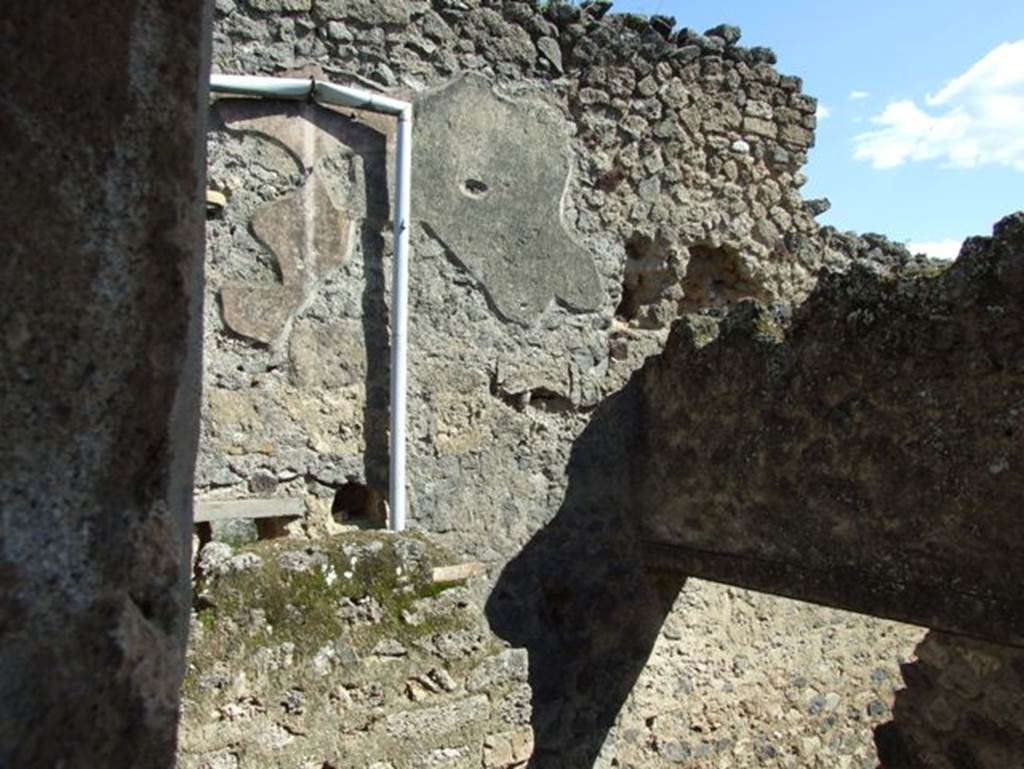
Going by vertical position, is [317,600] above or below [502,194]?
below

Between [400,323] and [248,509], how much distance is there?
101 cm

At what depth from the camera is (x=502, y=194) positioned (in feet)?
15.0

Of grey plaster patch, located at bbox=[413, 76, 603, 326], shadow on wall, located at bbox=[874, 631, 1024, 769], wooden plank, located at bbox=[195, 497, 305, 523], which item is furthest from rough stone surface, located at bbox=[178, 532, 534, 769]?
shadow on wall, located at bbox=[874, 631, 1024, 769]

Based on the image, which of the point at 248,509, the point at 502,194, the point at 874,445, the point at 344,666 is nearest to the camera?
the point at 344,666

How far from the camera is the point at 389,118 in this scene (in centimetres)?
431

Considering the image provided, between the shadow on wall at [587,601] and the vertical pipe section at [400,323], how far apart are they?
698mm

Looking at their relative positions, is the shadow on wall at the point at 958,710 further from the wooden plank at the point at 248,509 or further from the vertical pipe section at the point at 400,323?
the wooden plank at the point at 248,509

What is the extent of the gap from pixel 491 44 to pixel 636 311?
4.92ft

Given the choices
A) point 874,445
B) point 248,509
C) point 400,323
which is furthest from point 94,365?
point 400,323

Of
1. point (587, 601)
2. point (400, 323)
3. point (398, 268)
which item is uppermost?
point (398, 268)

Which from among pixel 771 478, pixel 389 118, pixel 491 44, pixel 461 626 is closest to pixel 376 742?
pixel 461 626

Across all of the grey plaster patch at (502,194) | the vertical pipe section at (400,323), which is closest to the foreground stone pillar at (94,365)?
the vertical pipe section at (400,323)

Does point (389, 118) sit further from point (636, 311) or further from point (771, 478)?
point (771, 478)

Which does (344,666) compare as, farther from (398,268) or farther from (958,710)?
(958,710)
